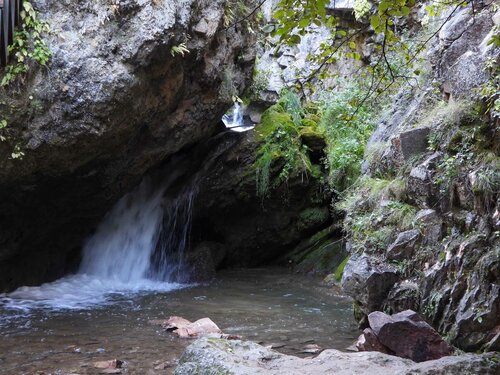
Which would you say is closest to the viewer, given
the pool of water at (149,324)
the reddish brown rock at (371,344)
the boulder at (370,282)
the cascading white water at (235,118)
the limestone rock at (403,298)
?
the reddish brown rock at (371,344)

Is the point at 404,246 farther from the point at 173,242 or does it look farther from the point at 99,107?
the point at 173,242

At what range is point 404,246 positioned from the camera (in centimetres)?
651

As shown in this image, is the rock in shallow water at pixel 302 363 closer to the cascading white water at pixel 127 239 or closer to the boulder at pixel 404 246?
the boulder at pixel 404 246

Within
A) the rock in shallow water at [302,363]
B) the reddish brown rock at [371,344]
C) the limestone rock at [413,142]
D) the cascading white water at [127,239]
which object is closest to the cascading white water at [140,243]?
the cascading white water at [127,239]

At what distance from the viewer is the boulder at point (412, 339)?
5008mm

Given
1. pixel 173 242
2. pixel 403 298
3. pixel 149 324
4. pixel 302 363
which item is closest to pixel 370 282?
pixel 403 298

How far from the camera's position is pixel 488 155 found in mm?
5793

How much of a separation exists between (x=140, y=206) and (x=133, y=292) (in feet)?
9.56

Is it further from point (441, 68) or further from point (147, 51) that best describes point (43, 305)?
point (441, 68)

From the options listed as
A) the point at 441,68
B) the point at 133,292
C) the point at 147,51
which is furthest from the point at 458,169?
the point at 133,292

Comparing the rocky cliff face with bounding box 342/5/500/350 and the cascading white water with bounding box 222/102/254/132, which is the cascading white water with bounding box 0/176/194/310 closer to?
the cascading white water with bounding box 222/102/254/132

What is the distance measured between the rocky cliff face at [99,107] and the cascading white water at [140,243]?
3.07 ft

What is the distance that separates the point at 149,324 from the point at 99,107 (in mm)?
3225

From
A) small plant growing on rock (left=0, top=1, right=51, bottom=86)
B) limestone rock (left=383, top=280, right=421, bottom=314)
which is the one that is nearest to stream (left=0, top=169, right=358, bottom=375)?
limestone rock (left=383, top=280, right=421, bottom=314)
